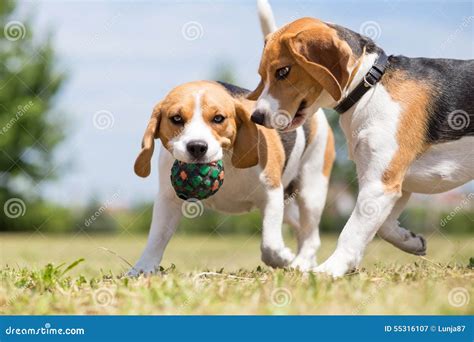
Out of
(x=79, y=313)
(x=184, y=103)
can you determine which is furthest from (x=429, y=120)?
(x=79, y=313)

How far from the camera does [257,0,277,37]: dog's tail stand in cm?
602

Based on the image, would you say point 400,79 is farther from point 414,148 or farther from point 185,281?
point 185,281

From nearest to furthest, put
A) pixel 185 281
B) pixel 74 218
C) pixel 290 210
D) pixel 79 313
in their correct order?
pixel 79 313 → pixel 185 281 → pixel 290 210 → pixel 74 218

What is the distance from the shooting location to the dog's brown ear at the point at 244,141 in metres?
5.41

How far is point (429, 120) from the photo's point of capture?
200 inches

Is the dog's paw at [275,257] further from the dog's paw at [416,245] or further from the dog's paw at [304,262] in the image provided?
the dog's paw at [416,245]

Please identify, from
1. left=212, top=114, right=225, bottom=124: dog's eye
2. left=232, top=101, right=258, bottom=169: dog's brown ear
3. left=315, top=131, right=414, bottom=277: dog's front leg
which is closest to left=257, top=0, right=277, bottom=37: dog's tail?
left=232, top=101, right=258, bottom=169: dog's brown ear

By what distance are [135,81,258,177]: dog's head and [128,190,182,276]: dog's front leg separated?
1.30 ft

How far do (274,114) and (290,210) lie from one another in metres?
2.59

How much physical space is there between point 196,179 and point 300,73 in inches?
45.0

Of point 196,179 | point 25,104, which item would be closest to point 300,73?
point 196,179

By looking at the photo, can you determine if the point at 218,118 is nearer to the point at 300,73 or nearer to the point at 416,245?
the point at 300,73

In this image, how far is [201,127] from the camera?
16.3 feet

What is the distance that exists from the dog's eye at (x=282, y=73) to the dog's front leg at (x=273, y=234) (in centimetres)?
120
